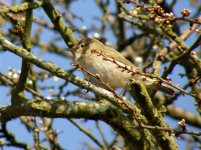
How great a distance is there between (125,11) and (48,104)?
91.0 inches

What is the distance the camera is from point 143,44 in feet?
30.8

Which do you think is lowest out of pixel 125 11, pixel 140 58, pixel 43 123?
pixel 43 123

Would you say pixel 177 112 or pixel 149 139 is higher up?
pixel 177 112

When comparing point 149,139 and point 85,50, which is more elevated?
point 85,50

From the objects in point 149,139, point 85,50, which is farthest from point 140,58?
point 149,139

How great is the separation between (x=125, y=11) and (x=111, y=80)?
31.4 inches

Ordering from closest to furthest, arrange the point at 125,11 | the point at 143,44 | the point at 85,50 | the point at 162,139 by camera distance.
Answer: the point at 162,139
the point at 125,11
the point at 85,50
the point at 143,44

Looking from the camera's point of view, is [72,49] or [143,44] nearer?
[72,49]

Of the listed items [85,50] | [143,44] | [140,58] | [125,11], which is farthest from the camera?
[143,44]

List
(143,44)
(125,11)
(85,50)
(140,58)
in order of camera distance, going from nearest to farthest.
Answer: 1. (125,11)
2. (85,50)
3. (140,58)
4. (143,44)

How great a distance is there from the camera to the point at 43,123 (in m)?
6.71

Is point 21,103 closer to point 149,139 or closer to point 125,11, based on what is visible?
point 149,139

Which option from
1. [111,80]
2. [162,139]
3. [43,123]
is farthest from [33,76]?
[162,139]

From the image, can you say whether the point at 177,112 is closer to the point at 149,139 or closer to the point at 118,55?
the point at 118,55
